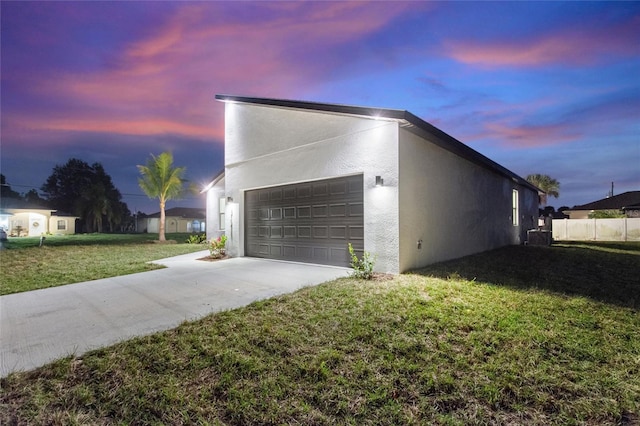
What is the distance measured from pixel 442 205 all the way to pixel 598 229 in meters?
19.3

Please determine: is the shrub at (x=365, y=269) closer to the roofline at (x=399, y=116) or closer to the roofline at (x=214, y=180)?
the roofline at (x=399, y=116)

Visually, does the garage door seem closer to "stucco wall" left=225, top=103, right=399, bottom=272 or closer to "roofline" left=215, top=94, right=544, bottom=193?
"stucco wall" left=225, top=103, right=399, bottom=272

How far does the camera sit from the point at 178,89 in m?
12.9

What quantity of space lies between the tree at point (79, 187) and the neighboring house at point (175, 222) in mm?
4207

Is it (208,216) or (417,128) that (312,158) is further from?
(208,216)

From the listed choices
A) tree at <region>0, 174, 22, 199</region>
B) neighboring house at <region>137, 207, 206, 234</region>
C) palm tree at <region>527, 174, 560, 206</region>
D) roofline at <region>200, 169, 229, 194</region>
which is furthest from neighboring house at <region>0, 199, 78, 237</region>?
palm tree at <region>527, 174, 560, 206</region>

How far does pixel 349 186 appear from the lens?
7.24m

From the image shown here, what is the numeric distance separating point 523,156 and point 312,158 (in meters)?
61.4

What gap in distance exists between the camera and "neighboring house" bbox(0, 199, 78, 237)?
28.2 m

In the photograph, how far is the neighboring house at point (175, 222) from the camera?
41.5 m

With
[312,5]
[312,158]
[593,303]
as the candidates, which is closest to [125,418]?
[593,303]

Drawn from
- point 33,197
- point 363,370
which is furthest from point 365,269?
point 33,197

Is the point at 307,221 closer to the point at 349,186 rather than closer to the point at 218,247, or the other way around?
the point at 349,186

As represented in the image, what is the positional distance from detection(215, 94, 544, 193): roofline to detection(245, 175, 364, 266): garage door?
5.29ft
